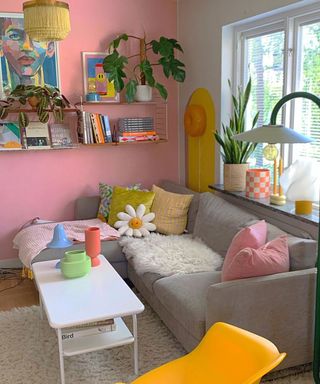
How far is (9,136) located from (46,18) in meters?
1.56

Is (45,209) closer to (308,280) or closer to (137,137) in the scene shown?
(137,137)

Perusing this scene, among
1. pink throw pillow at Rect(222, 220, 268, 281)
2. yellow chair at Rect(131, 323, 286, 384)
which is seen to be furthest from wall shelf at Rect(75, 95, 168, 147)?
yellow chair at Rect(131, 323, 286, 384)

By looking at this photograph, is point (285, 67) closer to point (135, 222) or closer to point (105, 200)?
point (135, 222)

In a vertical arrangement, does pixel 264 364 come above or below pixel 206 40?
below

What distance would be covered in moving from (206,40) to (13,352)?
112 inches

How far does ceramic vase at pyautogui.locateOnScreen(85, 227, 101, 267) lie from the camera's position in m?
2.85

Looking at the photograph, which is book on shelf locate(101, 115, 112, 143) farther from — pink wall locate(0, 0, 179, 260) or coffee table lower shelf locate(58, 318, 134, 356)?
coffee table lower shelf locate(58, 318, 134, 356)

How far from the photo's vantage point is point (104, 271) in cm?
282

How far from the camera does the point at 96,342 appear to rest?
2.45m

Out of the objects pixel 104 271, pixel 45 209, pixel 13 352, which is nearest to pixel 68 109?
pixel 45 209

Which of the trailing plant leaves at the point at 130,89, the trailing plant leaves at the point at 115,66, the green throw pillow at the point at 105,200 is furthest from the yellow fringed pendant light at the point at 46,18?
the green throw pillow at the point at 105,200

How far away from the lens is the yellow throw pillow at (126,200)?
3.92 metres

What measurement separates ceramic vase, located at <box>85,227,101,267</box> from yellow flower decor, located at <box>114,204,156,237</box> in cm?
81

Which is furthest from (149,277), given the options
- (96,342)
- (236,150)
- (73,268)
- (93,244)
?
(236,150)
